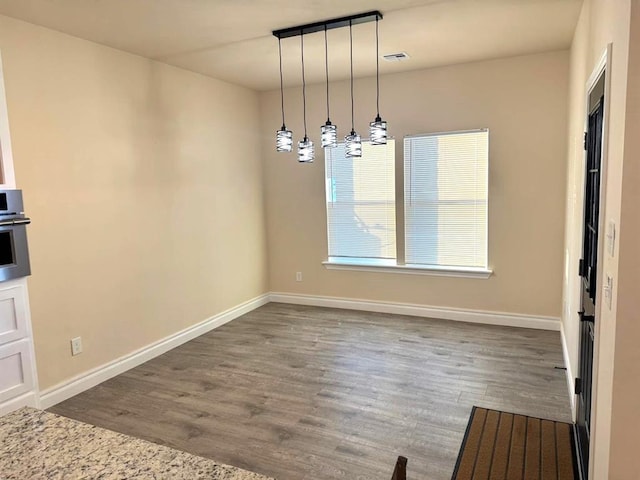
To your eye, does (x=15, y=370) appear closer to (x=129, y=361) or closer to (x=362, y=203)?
(x=129, y=361)

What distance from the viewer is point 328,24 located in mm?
3479

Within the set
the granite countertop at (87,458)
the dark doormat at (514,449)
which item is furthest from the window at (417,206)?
the granite countertop at (87,458)

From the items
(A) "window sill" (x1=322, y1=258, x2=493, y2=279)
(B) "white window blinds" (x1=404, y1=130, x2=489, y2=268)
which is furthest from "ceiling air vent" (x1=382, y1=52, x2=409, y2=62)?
(A) "window sill" (x1=322, y1=258, x2=493, y2=279)

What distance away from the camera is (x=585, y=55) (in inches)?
119

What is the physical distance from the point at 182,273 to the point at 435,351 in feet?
8.50

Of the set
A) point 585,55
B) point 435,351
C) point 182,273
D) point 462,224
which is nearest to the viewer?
point 585,55

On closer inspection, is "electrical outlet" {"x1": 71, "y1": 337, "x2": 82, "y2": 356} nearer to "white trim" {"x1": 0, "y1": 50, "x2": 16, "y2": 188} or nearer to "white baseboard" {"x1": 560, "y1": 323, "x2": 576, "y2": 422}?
"white trim" {"x1": 0, "y1": 50, "x2": 16, "y2": 188}

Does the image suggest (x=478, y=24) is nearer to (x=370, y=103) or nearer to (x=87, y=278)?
(x=370, y=103)

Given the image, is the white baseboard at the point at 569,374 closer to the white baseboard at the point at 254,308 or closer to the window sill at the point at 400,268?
the white baseboard at the point at 254,308

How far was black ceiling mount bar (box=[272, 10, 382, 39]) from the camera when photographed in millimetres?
3291

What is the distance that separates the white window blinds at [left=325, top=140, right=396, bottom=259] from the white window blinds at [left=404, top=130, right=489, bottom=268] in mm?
239

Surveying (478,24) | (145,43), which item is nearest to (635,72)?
(478,24)

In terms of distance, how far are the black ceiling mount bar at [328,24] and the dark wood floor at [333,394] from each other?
2.73 meters

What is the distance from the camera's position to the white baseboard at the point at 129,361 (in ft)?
11.4
